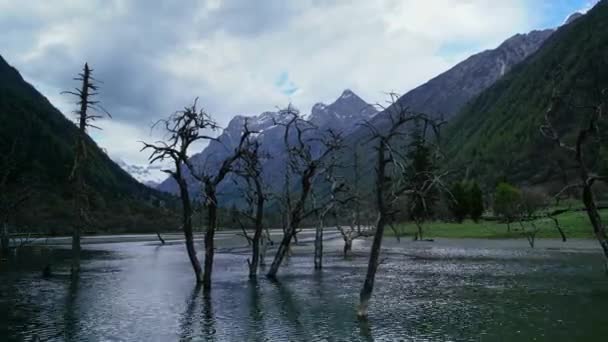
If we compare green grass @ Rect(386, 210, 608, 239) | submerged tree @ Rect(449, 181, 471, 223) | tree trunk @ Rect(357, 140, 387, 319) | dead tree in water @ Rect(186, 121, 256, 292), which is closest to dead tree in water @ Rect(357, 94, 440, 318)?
tree trunk @ Rect(357, 140, 387, 319)

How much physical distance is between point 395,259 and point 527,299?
3130cm

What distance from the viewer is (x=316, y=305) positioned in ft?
98.0

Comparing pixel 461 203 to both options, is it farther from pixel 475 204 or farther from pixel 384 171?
pixel 384 171

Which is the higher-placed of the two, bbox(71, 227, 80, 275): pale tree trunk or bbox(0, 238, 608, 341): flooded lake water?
bbox(71, 227, 80, 275): pale tree trunk

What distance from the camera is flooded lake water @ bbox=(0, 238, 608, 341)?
22.6 metres

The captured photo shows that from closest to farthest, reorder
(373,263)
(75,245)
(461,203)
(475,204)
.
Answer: (373,263) → (75,245) → (475,204) → (461,203)

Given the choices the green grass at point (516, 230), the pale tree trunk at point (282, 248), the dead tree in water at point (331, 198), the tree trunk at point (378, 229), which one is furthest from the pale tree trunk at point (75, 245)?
the green grass at point (516, 230)

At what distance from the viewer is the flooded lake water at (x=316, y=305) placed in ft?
74.0

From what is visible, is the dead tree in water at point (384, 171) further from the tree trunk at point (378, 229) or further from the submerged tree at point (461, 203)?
the submerged tree at point (461, 203)

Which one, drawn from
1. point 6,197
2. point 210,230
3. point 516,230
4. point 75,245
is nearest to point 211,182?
point 210,230

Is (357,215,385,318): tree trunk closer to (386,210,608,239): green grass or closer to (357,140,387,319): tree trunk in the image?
(357,140,387,319): tree trunk

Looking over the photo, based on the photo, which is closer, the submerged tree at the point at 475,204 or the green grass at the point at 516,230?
the green grass at the point at 516,230

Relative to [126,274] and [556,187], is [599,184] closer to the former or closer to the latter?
[556,187]

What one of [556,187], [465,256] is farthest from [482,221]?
[556,187]
